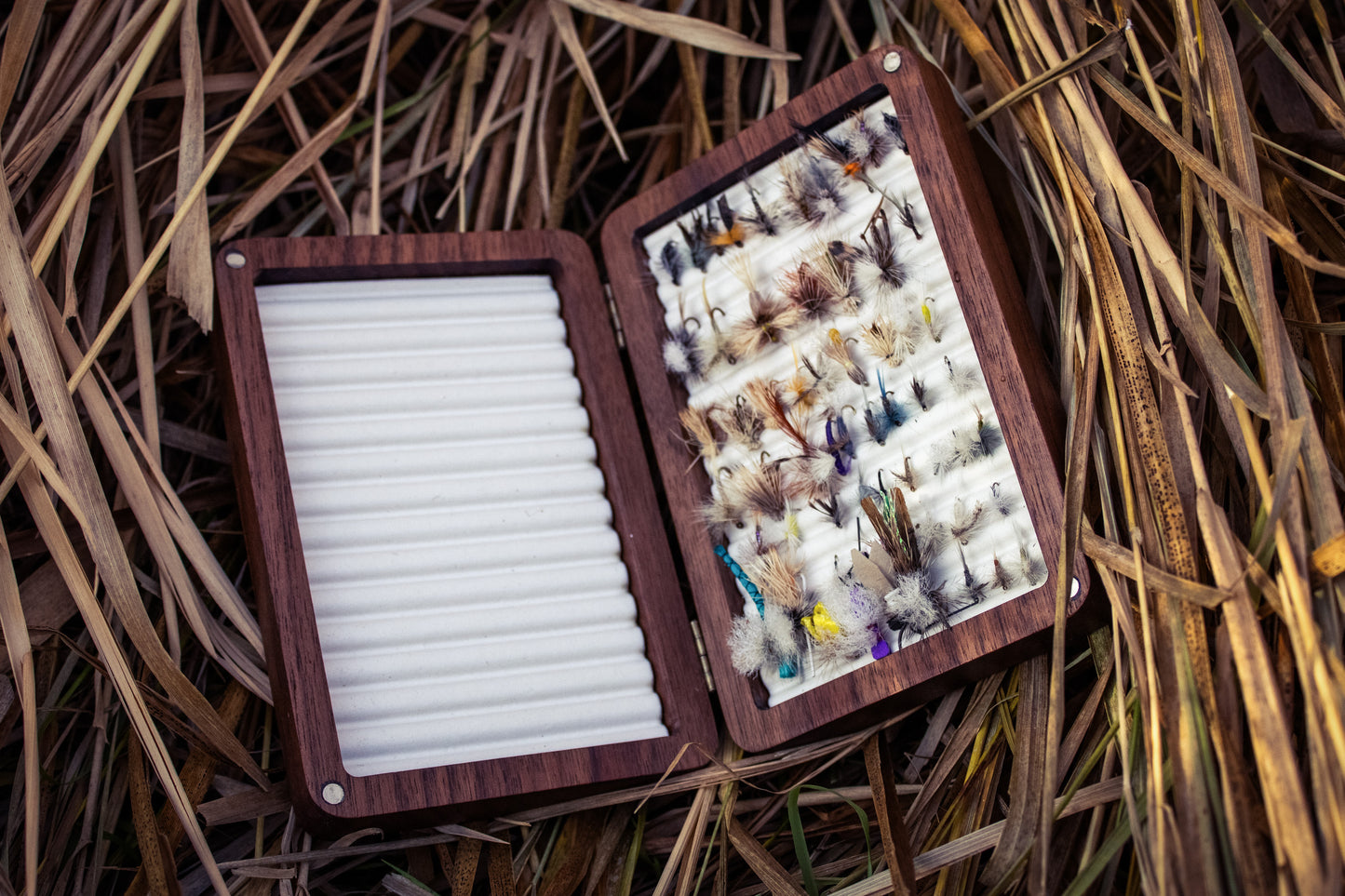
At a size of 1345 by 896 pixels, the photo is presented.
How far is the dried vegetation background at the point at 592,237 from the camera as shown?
80 cm

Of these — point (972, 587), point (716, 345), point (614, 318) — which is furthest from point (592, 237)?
point (972, 587)

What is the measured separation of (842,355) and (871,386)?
1.6 inches

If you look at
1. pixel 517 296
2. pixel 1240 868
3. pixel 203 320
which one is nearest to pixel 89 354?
pixel 203 320

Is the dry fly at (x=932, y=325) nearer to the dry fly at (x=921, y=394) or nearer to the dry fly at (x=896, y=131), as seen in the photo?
the dry fly at (x=921, y=394)

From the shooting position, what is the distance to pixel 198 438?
117 centimetres

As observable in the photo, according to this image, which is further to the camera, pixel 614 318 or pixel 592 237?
pixel 592 237

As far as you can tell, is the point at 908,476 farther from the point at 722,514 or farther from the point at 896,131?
the point at 896,131

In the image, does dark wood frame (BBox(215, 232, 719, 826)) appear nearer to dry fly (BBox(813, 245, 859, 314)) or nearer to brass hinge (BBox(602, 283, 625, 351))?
brass hinge (BBox(602, 283, 625, 351))

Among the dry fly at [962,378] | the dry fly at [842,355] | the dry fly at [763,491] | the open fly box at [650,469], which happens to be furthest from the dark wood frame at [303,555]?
the dry fly at [962,378]

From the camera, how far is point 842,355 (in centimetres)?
100

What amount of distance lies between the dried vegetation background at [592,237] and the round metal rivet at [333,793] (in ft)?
0.25

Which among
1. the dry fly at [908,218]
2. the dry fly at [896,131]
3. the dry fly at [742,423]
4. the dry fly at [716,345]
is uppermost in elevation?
the dry fly at [896,131]

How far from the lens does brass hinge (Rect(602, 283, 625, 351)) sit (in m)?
1.13

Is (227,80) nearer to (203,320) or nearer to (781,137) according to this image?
(203,320)
